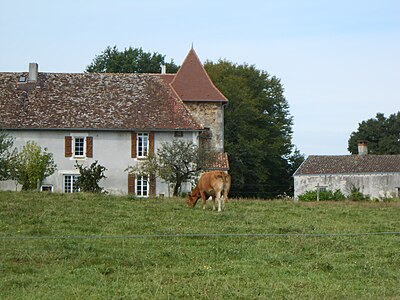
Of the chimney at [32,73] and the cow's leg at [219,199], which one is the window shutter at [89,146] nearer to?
the chimney at [32,73]

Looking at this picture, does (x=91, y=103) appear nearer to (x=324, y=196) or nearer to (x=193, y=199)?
(x=324, y=196)

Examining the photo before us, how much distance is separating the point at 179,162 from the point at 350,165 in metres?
27.4

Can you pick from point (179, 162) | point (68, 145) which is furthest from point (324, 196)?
point (68, 145)

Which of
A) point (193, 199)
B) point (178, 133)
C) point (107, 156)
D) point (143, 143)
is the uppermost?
point (178, 133)

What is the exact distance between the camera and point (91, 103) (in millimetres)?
48344

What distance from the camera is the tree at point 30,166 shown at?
140 feet

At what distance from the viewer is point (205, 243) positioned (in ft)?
54.6

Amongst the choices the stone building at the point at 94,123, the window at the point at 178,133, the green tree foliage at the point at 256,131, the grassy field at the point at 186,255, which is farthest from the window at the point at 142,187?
the grassy field at the point at 186,255

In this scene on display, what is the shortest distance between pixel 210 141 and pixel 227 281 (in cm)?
4451

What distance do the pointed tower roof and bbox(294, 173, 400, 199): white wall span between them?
12.5 metres

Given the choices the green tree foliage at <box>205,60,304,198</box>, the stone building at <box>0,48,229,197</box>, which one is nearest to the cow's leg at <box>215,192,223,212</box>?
the stone building at <box>0,48,229,197</box>

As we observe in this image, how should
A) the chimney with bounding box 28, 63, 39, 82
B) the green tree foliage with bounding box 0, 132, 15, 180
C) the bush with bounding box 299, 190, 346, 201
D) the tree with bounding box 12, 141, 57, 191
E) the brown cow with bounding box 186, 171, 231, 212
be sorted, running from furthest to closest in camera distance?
the chimney with bounding box 28, 63, 39, 82
the tree with bounding box 12, 141, 57, 191
the bush with bounding box 299, 190, 346, 201
the green tree foliage with bounding box 0, 132, 15, 180
the brown cow with bounding box 186, 171, 231, 212

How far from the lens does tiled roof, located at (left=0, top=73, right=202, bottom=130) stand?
1845 inches

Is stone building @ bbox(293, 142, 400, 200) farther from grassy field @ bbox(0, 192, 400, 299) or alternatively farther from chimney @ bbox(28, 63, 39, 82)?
grassy field @ bbox(0, 192, 400, 299)
